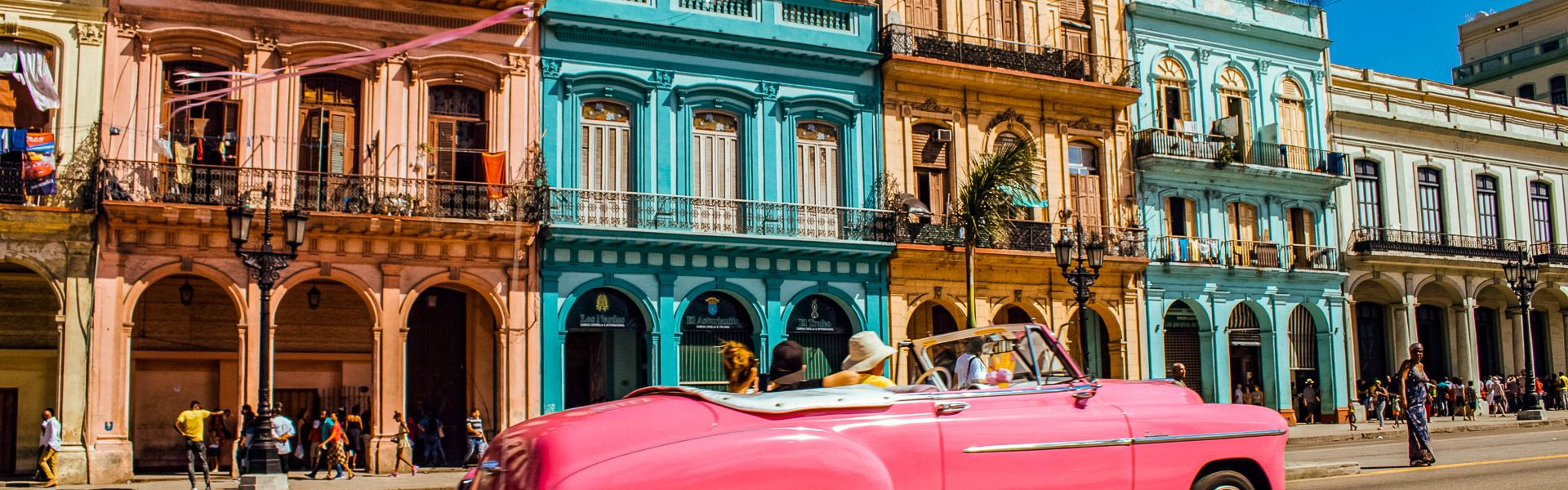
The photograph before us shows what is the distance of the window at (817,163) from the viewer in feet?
85.4

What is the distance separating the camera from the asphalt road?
38.3ft

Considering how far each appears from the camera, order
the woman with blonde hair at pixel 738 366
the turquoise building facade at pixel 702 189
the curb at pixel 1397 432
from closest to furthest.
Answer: the woman with blonde hair at pixel 738 366 → the turquoise building facade at pixel 702 189 → the curb at pixel 1397 432

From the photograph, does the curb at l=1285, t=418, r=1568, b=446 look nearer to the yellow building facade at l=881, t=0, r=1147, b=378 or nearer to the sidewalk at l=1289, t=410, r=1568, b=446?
the sidewalk at l=1289, t=410, r=1568, b=446

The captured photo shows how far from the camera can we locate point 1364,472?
13.7 metres

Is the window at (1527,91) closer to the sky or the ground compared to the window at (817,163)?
closer to the sky

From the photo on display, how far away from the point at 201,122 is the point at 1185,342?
21.2 m

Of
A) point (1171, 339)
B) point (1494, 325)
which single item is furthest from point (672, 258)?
point (1494, 325)

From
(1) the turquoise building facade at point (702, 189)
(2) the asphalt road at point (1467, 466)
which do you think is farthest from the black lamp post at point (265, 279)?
(2) the asphalt road at point (1467, 466)

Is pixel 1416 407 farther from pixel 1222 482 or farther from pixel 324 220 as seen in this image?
pixel 324 220

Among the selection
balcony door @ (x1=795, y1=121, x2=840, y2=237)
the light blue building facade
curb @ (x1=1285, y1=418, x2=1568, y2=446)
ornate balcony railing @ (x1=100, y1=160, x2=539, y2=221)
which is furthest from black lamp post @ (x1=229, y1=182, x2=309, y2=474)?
the light blue building facade

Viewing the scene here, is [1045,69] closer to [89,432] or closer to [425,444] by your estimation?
[425,444]

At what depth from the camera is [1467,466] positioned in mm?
13789

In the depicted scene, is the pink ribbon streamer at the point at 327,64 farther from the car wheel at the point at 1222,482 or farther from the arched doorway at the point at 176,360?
the car wheel at the point at 1222,482

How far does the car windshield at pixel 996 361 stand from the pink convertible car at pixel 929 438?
0.04 ft
